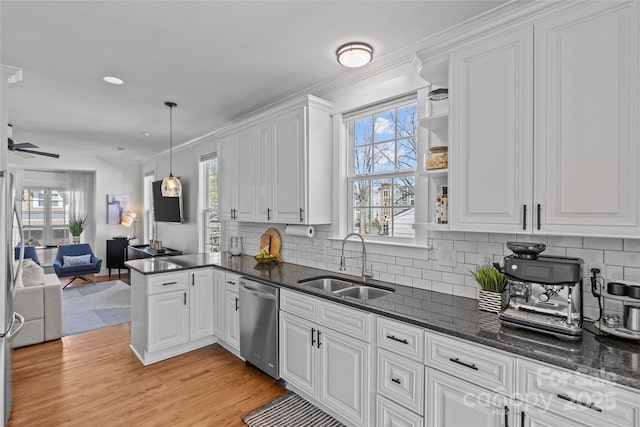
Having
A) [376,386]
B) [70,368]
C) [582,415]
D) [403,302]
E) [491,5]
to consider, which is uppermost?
[491,5]

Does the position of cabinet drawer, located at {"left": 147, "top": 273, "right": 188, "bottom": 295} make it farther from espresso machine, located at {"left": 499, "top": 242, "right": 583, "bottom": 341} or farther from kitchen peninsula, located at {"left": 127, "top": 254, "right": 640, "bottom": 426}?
espresso machine, located at {"left": 499, "top": 242, "right": 583, "bottom": 341}

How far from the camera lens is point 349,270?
2.99m

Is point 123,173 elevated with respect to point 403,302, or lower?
elevated

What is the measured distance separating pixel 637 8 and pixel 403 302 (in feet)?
5.94

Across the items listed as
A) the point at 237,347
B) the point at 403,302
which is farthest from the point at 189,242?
the point at 403,302

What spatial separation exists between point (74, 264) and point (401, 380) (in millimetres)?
6944

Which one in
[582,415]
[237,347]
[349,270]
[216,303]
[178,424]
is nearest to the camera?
[582,415]

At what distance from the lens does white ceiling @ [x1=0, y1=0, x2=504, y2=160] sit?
2021 mm

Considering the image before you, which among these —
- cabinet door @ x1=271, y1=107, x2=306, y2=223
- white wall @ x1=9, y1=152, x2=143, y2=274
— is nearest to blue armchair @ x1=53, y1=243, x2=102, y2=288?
white wall @ x1=9, y1=152, x2=143, y2=274

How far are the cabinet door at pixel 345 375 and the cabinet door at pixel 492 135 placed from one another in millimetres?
1027

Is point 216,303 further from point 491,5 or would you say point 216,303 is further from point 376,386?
point 491,5

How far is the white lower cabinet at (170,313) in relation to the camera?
3.16 m

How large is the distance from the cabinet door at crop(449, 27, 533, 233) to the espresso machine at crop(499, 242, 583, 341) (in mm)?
182

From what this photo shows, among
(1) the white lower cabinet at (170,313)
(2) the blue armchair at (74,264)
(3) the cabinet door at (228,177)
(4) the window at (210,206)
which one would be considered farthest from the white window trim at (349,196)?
(2) the blue armchair at (74,264)
